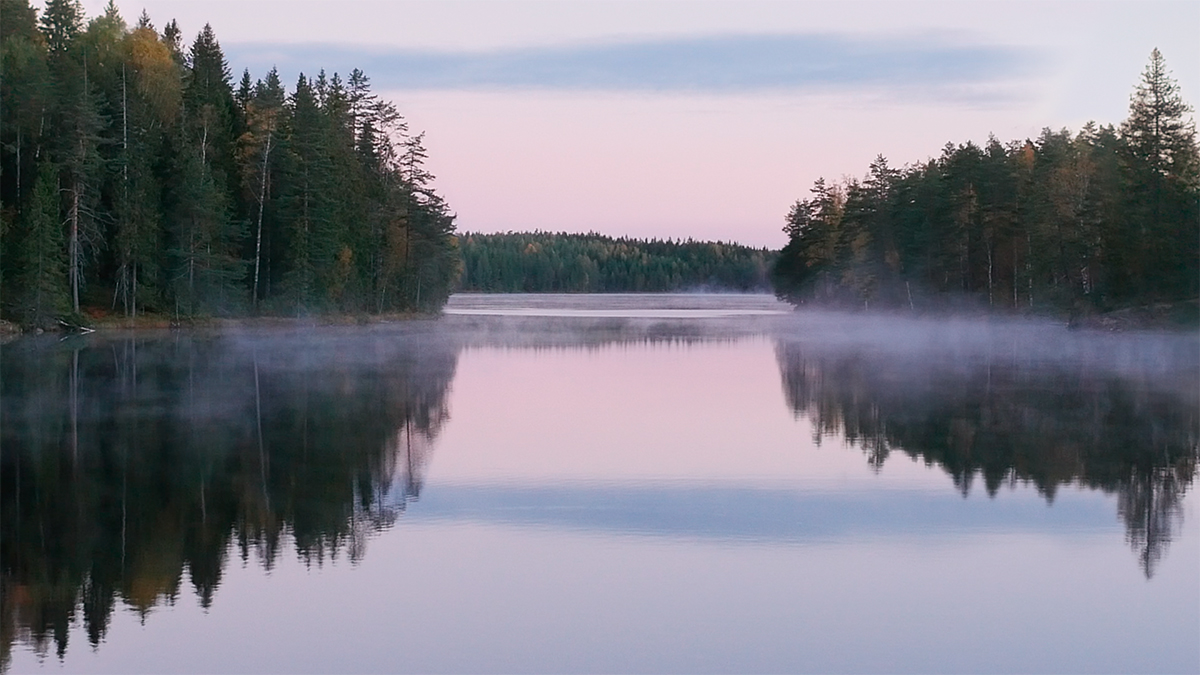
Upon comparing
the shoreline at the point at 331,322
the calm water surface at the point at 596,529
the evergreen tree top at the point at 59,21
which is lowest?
the calm water surface at the point at 596,529

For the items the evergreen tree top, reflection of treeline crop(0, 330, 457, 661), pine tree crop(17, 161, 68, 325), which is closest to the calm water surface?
reflection of treeline crop(0, 330, 457, 661)

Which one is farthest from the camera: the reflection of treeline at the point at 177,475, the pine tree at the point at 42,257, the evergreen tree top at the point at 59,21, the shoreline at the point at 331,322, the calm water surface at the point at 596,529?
the evergreen tree top at the point at 59,21

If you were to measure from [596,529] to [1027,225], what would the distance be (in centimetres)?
6458

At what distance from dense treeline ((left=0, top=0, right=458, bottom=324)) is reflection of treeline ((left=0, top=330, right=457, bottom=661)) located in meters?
22.5

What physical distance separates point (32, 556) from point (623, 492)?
23.3 ft

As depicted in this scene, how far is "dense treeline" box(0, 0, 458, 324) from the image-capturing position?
55.5 m

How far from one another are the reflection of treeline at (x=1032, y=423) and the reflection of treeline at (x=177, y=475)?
7.97 metres

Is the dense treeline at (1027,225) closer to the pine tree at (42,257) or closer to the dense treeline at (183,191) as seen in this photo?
the dense treeline at (183,191)

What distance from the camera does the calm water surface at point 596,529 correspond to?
10047 millimetres

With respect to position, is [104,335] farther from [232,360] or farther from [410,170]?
[410,170]

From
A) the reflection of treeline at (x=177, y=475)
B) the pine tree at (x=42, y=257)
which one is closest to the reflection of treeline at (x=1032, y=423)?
the reflection of treeline at (x=177, y=475)

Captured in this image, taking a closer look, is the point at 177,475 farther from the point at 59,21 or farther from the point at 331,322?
the point at 59,21

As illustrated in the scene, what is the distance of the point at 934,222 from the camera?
86.8m

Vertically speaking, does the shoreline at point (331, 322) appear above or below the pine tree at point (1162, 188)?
below
